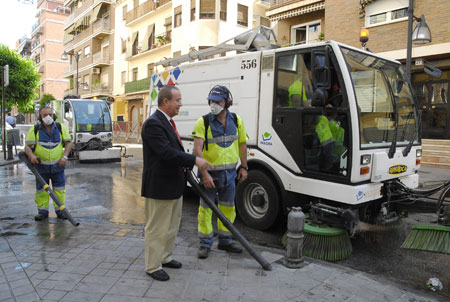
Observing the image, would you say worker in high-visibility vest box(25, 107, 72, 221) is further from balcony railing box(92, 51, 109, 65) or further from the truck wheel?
balcony railing box(92, 51, 109, 65)

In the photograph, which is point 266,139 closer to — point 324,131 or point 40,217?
point 324,131

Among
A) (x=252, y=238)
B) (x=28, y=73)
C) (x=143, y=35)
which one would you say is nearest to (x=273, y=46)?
(x=252, y=238)

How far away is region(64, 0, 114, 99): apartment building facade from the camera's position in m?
37.2

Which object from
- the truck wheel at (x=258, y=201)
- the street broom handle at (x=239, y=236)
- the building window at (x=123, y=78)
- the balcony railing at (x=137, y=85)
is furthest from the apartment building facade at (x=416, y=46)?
the building window at (x=123, y=78)

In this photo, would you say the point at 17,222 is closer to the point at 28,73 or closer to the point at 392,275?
the point at 392,275

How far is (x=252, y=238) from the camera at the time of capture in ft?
16.4

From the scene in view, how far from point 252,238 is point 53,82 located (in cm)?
6093

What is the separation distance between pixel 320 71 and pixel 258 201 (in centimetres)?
209

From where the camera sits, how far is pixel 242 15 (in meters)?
Answer: 26.0

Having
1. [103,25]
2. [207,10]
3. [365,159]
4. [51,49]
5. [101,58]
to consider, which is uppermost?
[51,49]

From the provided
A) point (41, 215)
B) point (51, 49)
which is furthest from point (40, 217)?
point (51, 49)

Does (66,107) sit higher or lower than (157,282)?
higher

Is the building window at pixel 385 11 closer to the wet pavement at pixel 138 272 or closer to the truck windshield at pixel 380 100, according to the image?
the truck windshield at pixel 380 100

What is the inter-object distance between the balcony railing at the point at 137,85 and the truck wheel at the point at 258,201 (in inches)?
970
